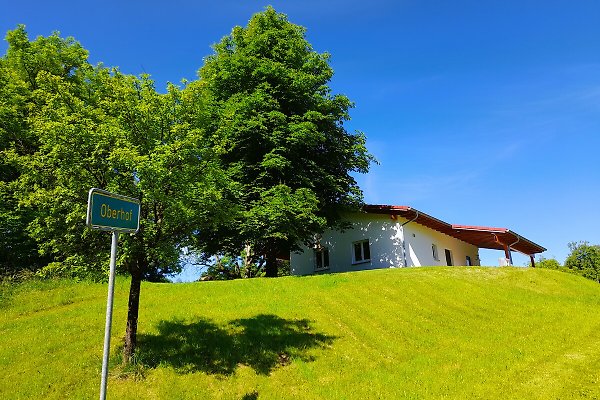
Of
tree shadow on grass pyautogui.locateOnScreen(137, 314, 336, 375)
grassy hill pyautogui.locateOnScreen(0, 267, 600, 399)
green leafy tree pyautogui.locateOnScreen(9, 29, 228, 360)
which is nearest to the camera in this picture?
green leafy tree pyautogui.locateOnScreen(9, 29, 228, 360)

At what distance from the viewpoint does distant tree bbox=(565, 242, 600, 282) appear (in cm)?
6144

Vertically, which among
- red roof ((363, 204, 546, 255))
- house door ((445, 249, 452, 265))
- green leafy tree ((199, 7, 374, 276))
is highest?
green leafy tree ((199, 7, 374, 276))

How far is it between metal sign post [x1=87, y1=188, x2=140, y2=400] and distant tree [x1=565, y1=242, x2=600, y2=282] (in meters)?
70.4

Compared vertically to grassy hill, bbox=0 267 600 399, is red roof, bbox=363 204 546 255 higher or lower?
higher

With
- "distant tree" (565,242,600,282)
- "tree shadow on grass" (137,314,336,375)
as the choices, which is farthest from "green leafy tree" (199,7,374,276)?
"distant tree" (565,242,600,282)

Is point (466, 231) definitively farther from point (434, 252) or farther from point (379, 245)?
point (379, 245)

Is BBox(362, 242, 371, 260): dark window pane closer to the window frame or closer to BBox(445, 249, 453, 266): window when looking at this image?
the window frame

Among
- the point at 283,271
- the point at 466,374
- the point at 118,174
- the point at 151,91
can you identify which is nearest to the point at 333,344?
the point at 466,374

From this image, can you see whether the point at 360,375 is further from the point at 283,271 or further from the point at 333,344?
the point at 283,271

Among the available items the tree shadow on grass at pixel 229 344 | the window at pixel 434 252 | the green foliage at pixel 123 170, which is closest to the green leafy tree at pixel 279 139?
the window at pixel 434 252

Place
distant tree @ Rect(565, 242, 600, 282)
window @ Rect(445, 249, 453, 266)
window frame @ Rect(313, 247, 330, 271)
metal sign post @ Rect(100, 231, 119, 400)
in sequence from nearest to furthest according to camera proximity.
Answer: metal sign post @ Rect(100, 231, 119, 400) < window frame @ Rect(313, 247, 330, 271) < window @ Rect(445, 249, 453, 266) < distant tree @ Rect(565, 242, 600, 282)

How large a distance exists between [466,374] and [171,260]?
361 inches

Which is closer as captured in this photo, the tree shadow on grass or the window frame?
the tree shadow on grass

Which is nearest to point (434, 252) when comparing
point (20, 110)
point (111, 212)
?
point (20, 110)
